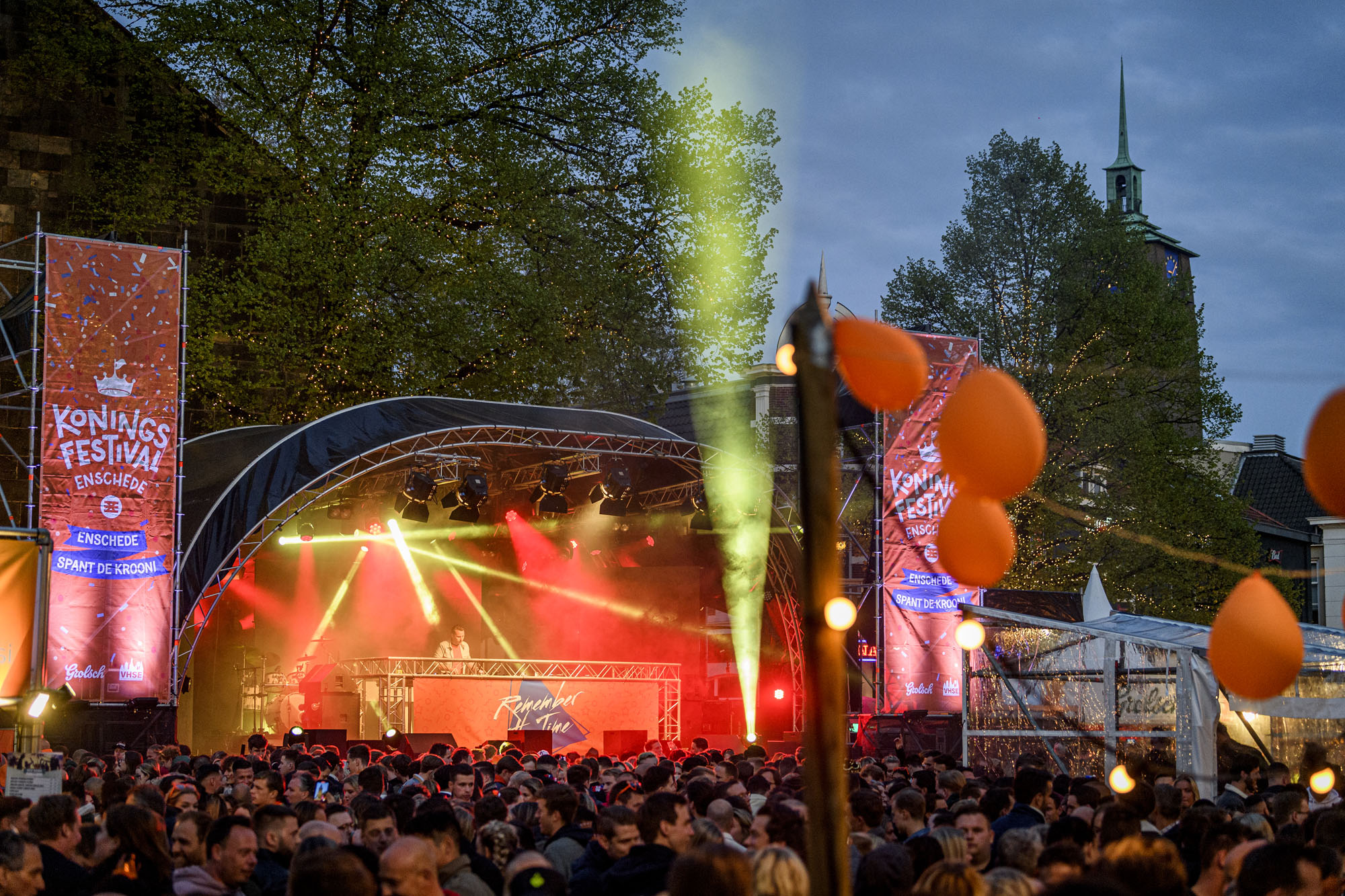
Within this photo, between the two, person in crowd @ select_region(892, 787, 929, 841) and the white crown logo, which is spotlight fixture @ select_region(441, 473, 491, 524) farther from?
person in crowd @ select_region(892, 787, 929, 841)

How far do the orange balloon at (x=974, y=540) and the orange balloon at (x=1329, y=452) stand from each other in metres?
1.43

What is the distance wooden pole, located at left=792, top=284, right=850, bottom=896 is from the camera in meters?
3.64

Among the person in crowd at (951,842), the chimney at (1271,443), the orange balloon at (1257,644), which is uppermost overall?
the chimney at (1271,443)

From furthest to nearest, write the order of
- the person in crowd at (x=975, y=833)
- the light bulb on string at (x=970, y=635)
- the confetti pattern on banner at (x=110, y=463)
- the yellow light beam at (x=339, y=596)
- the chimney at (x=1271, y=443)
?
the chimney at (x=1271, y=443)
the yellow light beam at (x=339, y=596)
the confetti pattern on banner at (x=110, y=463)
the light bulb on string at (x=970, y=635)
the person in crowd at (x=975, y=833)

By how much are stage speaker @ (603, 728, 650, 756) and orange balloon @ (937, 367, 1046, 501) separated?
15457mm

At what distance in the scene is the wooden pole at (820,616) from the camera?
3.64 meters

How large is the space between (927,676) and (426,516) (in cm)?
750

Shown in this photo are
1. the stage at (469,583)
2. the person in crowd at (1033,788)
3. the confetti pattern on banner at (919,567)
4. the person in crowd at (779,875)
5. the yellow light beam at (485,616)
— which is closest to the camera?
the person in crowd at (779,875)

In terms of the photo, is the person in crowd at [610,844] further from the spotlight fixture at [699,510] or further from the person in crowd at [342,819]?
the spotlight fixture at [699,510]

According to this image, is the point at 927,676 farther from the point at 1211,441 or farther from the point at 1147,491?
the point at 1211,441

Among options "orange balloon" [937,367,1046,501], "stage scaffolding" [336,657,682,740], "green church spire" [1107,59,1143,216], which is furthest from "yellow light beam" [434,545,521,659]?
"green church spire" [1107,59,1143,216]

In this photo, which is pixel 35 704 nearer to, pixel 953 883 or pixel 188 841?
pixel 188 841

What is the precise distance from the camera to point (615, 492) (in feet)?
65.2

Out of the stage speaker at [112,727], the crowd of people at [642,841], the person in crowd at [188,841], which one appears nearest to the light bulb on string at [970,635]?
the crowd of people at [642,841]
